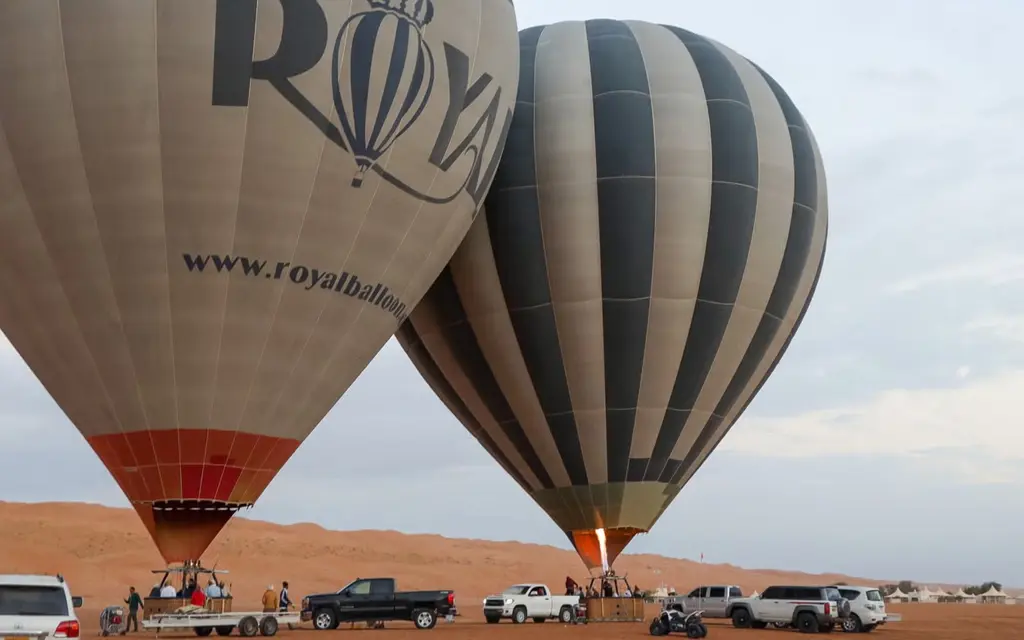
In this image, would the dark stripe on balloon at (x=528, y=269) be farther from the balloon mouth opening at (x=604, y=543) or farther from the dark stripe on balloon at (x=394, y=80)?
the dark stripe on balloon at (x=394, y=80)

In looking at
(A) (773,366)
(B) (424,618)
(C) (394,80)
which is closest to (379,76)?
(C) (394,80)

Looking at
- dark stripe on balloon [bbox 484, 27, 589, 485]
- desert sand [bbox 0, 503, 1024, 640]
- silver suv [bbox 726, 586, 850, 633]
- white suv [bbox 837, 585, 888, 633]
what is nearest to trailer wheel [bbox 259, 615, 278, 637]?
dark stripe on balloon [bbox 484, 27, 589, 485]

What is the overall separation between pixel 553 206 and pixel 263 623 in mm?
10394

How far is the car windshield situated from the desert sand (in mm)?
25365

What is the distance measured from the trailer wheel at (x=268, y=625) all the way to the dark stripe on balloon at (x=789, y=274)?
10463 millimetres

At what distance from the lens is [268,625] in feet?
63.2

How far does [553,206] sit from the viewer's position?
23906 mm

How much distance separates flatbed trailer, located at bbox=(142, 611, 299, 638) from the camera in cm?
1769

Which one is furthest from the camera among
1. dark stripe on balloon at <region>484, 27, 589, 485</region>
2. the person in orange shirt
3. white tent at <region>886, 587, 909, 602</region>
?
white tent at <region>886, 587, 909, 602</region>

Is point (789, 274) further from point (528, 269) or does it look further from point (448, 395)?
point (448, 395)

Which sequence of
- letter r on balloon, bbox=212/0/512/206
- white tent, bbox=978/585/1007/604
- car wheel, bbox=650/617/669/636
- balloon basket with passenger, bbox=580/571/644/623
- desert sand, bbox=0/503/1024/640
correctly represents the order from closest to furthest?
letter r on balloon, bbox=212/0/512/206 < car wheel, bbox=650/617/669/636 < balloon basket with passenger, bbox=580/571/644/623 < desert sand, bbox=0/503/1024/640 < white tent, bbox=978/585/1007/604

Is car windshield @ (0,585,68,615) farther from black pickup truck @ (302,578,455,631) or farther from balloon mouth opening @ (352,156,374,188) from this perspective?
black pickup truck @ (302,578,455,631)

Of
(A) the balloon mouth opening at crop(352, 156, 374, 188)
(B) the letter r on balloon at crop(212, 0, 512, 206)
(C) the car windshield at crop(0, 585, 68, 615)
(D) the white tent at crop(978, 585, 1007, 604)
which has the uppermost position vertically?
(B) the letter r on balloon at crop(212, 0, 512, 206)

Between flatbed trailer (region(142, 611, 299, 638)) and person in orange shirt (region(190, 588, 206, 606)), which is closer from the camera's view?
flatbed trailer (region(142, 611, 299, 638))
